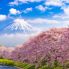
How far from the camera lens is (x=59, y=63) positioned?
42625 mm

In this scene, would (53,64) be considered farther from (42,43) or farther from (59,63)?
(42,43)

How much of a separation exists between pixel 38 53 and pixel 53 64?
18.6 feet

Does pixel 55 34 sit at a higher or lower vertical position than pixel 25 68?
higher

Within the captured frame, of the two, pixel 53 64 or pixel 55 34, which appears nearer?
pixel 53 64

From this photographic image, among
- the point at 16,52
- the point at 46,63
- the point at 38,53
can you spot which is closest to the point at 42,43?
the point at 38,53

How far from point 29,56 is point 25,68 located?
1818 millimetres

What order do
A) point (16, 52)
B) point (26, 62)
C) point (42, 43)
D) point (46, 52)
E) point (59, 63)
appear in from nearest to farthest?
point (59, 63) → point (46, 52) → point (42, 43) → point (26, 62) → point (16, 52)

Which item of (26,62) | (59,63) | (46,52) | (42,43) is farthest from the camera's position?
(26,62)

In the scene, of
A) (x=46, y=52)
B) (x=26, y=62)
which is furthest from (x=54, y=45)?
(x=26, y=62)

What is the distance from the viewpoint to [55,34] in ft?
168

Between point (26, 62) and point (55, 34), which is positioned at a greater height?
point (55, 34)

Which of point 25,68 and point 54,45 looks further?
point 25,68

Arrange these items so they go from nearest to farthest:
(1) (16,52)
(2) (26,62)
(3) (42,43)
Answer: (3) (42,43)
(2) (26,62)
(1) (16,52)

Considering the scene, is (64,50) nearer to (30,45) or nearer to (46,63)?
(46,63)
